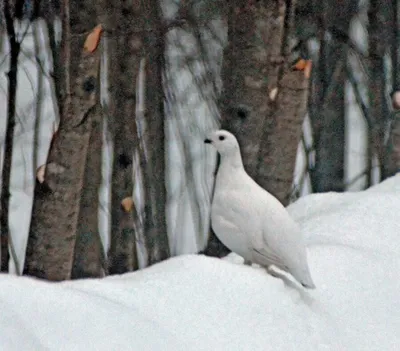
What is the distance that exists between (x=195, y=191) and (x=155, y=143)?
258cm

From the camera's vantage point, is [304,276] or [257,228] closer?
[304,276]

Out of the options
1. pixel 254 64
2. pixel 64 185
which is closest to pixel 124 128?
pixel 254 64

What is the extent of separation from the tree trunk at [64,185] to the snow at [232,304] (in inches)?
24.8

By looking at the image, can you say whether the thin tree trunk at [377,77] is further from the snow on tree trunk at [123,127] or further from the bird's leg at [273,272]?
the bird's leg at [273,272]

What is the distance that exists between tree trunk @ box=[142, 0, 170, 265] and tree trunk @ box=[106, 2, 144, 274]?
1.33 m

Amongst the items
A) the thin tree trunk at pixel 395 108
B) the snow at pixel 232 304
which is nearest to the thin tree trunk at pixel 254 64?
the snow at pixel 232 304

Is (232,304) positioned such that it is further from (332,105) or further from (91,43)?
(332,105)

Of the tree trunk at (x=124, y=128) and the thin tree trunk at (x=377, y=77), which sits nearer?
the tree trunk at (x=124, y=128)

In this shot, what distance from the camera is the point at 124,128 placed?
29.7 feet

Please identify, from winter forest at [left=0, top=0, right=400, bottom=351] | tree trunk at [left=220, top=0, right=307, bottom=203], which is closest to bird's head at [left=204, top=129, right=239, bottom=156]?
winter forest at [left=0, top=0, right=400, bottom=351]

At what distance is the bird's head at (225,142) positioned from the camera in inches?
267

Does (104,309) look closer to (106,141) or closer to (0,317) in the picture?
(0,317)

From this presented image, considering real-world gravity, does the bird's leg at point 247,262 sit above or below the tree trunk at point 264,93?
below

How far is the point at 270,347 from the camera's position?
5.37 metres
